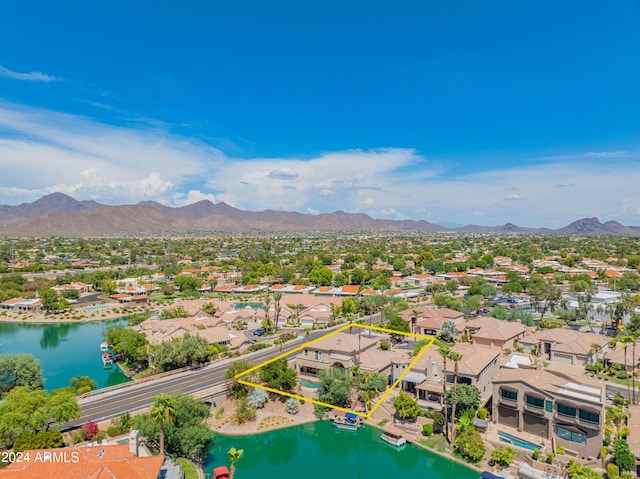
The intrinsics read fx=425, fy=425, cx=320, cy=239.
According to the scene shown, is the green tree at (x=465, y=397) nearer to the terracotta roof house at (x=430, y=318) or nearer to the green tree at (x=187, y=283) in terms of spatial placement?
the terracotta roof house at (x=430, y=318)

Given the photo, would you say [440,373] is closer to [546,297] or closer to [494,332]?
[494,332]

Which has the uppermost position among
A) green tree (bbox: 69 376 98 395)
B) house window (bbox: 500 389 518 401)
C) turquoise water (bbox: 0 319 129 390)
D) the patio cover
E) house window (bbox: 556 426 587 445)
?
house window (bbox: 500 389 518 401)

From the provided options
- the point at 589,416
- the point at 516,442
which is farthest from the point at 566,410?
the point at 516,442

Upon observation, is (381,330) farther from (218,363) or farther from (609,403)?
(609,403)

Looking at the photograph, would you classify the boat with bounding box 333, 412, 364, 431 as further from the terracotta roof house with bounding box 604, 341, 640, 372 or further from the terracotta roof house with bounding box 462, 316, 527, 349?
the terracotta roof house with bounding box 604, 341, 640, 372

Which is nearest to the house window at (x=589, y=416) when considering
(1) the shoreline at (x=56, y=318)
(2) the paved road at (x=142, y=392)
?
(2) the paved road at (x=142, y=392)

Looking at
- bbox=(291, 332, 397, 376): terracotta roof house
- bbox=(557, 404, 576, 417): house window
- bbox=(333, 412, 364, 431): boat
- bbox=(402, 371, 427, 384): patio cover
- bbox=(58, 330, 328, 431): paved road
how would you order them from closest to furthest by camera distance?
bbox=(557, 404, 576, 417): house window → bbox=(58, 330, 328, 431): paved road → bbox=(333, 412, 364, 431): boat → bbox=(402, 371, 427, 384): patio cover → bbox=(291, 332, 397, 376): terracotta roof house

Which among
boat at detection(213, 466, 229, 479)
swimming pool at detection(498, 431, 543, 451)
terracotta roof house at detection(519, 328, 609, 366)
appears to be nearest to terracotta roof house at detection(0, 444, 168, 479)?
boat at detection(213, 466, 229, 479)
